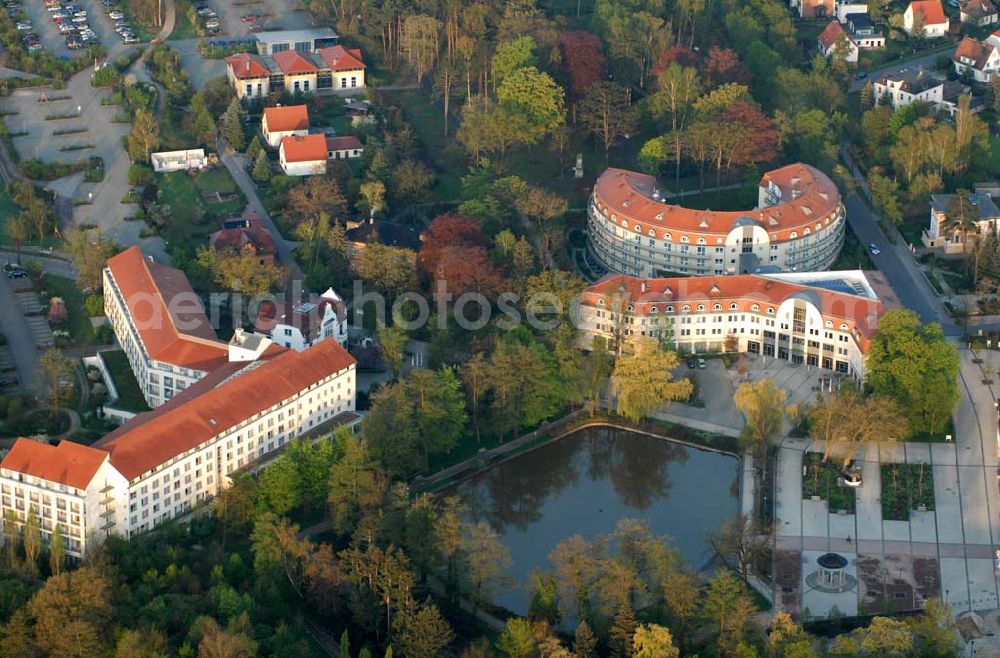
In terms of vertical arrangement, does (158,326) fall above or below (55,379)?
above

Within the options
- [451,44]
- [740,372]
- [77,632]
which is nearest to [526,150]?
[451,44]

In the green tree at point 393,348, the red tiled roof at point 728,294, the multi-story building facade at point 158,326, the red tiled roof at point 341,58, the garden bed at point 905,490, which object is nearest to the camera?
the garden bed at point 905,490

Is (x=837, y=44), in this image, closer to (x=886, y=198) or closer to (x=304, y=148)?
(x=886, y=198)

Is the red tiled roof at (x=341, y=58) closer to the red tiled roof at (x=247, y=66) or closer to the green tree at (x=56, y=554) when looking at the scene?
the red tiled roof at (x=247, y=66)

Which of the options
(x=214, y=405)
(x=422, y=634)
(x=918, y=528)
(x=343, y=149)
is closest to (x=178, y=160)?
(x=343, y=149)

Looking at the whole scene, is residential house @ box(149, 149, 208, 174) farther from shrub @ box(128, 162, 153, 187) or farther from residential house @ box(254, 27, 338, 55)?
residential house @ box(254, 27, 338, 55)

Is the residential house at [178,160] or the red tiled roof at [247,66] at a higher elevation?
the red tiled roof at [247,66]

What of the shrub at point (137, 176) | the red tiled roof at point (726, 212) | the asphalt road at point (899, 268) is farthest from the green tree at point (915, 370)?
the shrub at point (137, 176)
